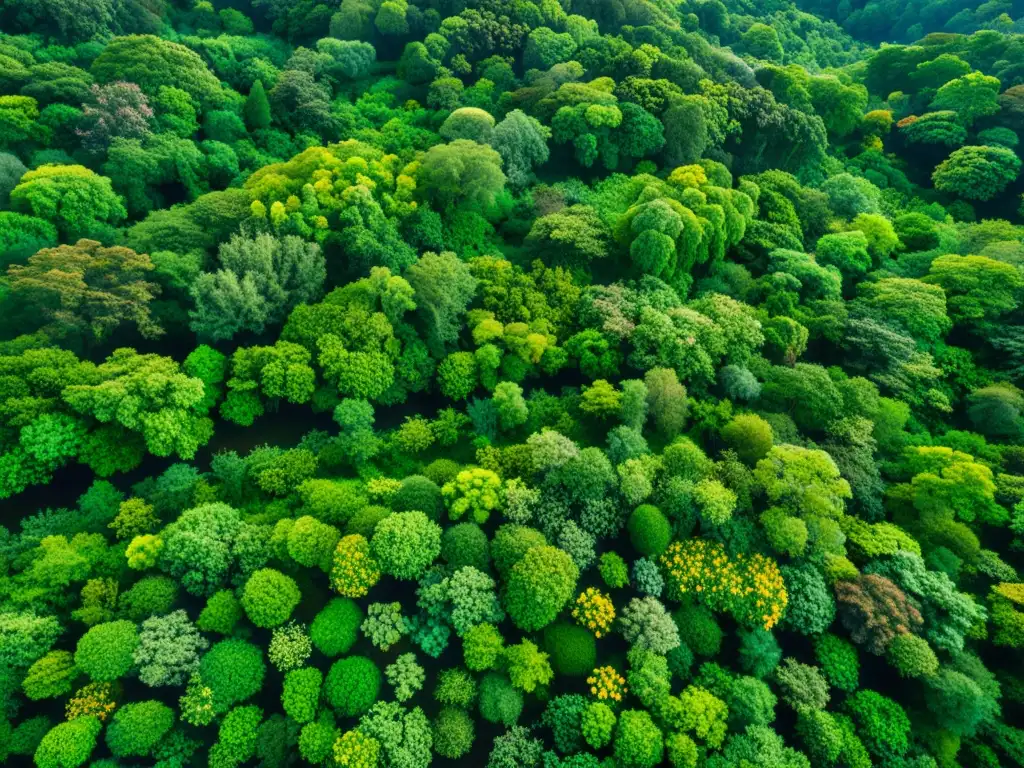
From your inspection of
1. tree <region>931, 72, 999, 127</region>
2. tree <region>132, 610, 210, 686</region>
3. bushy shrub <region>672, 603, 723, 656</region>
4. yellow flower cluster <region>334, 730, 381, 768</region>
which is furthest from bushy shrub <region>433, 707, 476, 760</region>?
tree <region>931, 72, 999, 127</region>

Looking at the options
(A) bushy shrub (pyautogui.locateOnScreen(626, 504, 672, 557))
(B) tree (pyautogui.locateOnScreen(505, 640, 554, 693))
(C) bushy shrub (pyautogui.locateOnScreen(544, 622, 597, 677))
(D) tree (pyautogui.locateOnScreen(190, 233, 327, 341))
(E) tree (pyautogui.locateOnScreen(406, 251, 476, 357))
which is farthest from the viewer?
(E) tree (pyautogui.locateOnScreen(406, 251, 476, 357))

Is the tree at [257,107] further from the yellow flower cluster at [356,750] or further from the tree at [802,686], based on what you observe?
the tree at [802,686]

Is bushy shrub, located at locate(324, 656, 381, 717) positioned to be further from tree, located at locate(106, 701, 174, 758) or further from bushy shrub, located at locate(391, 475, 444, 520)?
bushy shrub, located at locate(391, 475, 444, 520)

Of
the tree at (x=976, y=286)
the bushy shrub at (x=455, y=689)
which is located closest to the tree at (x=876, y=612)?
the bushy shrub at (x=455, y=689)

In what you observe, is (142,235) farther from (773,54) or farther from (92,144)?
(773,54)

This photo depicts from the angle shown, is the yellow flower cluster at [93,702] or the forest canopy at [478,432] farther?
the forest canopy at [478,432]

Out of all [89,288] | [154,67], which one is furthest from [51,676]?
[154,67]
